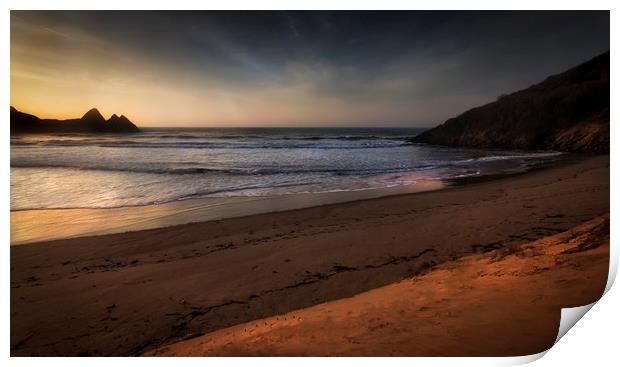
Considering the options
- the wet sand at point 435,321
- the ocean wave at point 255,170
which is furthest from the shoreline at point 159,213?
the wet sand at point 435,321

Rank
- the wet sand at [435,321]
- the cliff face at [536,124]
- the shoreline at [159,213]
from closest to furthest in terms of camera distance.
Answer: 1. the wet sand at [435,321]
2. the shoreline at [159,213]
3. the cliff face at [536,124]

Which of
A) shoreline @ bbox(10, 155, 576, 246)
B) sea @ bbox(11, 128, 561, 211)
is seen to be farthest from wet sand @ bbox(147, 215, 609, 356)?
sea @ bbox(11, 128, 561, 211)

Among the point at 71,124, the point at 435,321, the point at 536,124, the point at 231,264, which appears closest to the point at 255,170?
the point at 71,124

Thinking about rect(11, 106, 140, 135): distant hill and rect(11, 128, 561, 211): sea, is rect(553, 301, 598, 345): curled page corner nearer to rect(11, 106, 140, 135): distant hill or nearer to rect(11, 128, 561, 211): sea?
rect(11, 128, 561, 211): sea

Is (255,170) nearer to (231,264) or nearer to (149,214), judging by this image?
(149,214)

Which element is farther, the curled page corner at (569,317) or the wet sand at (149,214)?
the wet sand at (149,214)

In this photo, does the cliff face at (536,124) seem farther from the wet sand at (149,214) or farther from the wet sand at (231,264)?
the wet sand at (149,214)
